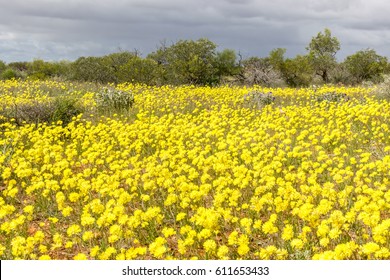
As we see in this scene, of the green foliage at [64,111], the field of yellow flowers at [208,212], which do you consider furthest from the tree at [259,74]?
the field of yellow flowers at [208,212]

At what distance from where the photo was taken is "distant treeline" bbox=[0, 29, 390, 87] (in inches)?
1105

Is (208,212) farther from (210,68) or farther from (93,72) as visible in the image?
(93,72)

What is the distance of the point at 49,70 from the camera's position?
5244 cm

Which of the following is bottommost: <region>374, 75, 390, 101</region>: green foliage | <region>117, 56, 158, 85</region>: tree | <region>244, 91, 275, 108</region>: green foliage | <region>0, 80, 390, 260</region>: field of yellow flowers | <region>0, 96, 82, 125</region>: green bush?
<region>0, 80, 390, 260</region>: field of yellow flowers

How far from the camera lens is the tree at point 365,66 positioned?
39656 mm

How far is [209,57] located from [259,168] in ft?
72.4

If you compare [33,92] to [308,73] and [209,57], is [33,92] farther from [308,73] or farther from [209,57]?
[308,73]

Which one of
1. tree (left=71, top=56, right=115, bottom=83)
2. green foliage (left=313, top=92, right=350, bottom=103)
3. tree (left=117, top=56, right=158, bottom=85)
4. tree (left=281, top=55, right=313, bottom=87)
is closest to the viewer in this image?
green foliage (left=313, top=92, right=350, bottom=103)

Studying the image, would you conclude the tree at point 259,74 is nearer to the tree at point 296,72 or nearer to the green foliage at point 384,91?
the tree at point 296,72

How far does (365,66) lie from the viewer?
40.1m

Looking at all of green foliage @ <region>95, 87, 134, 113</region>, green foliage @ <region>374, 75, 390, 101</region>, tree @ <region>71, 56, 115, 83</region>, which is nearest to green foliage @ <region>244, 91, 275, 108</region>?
green foliage @ <region>374, 75, 390, 101</region>

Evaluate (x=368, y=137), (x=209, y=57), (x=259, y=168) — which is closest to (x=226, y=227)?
(x=259, y=168)

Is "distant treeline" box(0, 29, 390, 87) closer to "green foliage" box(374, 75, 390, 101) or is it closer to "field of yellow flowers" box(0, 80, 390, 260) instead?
"green foliage" box(374, 75, 390, 101)

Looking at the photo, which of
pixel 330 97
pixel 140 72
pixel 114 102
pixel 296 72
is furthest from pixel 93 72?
pixel 330 97
